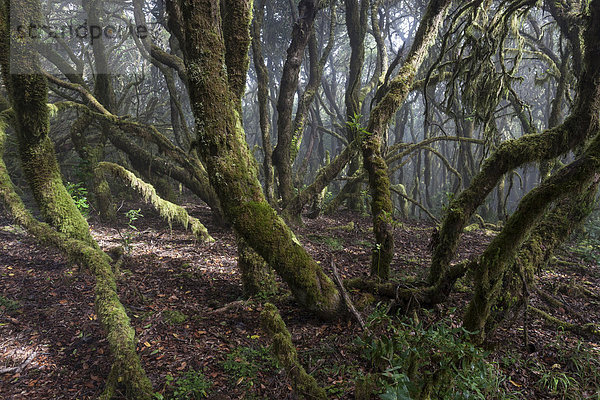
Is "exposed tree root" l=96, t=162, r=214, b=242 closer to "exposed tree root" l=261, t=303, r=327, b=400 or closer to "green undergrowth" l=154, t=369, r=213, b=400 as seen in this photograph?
"green undergrowth" l=154, t=369, r=213, b=400

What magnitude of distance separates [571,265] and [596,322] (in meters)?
2.67

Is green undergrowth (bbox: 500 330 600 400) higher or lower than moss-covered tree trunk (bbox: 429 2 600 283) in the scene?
lower

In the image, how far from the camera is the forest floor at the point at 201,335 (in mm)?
3049

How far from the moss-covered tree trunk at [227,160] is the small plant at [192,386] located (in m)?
1.21

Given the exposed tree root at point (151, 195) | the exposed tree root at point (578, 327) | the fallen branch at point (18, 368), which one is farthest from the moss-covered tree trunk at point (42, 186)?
the exposed tree root at point (578, 327)

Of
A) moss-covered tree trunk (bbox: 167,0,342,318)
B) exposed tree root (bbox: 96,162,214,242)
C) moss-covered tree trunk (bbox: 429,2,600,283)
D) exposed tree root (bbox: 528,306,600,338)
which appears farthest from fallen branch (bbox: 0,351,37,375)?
exposed tree root (bbox: 528,306,600,338)

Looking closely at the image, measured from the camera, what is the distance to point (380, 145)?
4.50 metres

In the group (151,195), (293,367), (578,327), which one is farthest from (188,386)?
(578,327)

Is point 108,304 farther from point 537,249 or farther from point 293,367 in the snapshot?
point 537,249

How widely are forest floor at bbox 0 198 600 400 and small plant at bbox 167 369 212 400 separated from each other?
1cm

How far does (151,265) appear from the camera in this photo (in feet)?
18.1

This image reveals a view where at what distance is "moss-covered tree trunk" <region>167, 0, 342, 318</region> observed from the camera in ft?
10.00

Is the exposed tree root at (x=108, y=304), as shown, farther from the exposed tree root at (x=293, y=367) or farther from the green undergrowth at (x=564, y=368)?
the green undergrowth at (x=564, y=368)

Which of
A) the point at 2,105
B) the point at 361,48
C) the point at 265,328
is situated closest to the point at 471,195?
the point at 265,328
